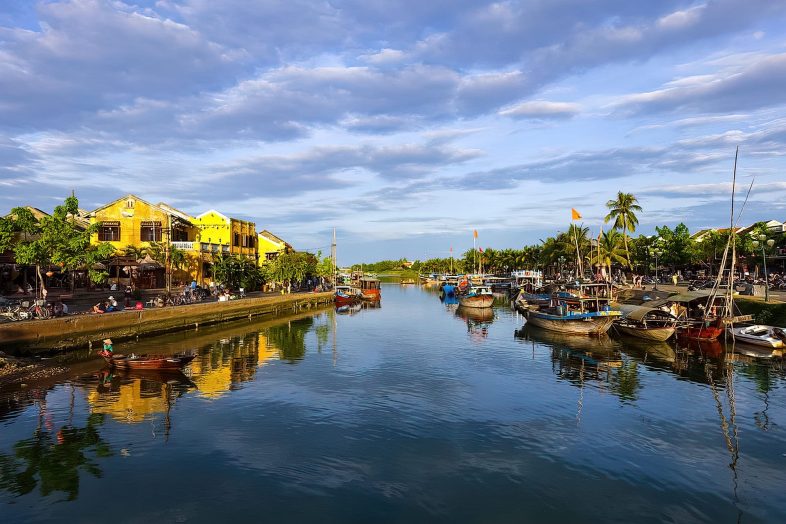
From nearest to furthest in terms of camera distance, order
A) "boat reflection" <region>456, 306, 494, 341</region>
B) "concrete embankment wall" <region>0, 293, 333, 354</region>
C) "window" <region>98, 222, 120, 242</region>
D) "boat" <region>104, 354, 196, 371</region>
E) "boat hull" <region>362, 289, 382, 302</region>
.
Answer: "boat" <region>104, 354, 196, 371</region>
"concrete embankment wall" <region>0, 293, 333, 354</region>
"boat reflection" <region>456, 306, 494, 341</region>
"window" <region>98, 222, 120, 242</region>
"boat hull" <region>362, 289, 382, 302</region>

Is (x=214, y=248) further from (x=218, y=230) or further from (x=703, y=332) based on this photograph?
(x=703, y=332)

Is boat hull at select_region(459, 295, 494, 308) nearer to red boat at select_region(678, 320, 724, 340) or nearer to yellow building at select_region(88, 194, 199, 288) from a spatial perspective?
red boat at select_region(678, 320, 724, 340)

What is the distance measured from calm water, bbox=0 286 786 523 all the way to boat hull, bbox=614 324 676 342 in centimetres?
586

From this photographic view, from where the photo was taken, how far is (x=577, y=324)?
151ft

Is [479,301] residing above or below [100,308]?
below

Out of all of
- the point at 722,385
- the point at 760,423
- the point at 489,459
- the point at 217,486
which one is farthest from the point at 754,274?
the point at 217,486

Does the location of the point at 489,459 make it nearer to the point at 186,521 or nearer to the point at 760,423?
the point at 186,521

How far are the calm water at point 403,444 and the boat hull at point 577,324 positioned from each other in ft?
33.1

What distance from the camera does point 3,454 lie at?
1745 centimetres

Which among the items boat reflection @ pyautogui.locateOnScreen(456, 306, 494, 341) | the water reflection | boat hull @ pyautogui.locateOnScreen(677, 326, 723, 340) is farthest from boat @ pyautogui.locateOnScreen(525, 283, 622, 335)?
the water reflection

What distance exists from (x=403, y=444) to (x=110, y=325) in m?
28.2

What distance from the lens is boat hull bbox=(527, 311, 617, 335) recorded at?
44.2 metres

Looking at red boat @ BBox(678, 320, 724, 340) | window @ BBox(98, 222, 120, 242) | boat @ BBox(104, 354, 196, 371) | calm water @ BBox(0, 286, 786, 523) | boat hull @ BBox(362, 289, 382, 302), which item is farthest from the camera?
boat hull @ BBox(362, 289, 382, 302)

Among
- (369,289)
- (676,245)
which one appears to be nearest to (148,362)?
(369,289)
